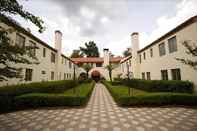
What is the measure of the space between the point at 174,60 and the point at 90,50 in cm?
5738

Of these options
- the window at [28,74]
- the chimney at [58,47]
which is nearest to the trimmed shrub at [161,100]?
the window at [28,74]

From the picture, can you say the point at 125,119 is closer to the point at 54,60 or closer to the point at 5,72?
the point at 5,72

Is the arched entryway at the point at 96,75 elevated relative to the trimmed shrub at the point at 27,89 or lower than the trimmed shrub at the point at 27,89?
elevated

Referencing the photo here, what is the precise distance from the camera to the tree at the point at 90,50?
6744 cm

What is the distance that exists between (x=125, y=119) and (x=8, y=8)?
656cm

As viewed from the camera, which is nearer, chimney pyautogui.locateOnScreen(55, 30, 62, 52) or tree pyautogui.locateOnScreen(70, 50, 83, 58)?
chimney pyautogui.locateOnScreen(55, 30, 62, 52)

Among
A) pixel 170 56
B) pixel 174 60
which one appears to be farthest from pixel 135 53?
pixel 174 60

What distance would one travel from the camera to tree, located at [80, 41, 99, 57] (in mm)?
67438

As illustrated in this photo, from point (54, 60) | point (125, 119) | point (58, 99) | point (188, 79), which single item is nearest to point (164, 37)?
point (188, 79)

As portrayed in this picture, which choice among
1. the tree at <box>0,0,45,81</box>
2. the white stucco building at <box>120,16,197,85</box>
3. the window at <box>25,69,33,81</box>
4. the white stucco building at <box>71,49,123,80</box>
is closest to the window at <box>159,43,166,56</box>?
the white stucco building at <box>120,16,197,85</box>

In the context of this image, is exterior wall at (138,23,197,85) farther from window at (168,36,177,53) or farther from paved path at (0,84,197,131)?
paved path at (0,84,197,131)

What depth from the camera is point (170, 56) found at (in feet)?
43.0

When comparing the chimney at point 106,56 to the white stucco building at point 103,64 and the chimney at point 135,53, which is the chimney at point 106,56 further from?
the chimney at point 135,53

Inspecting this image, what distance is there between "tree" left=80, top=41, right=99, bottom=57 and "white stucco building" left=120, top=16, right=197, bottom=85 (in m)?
46.7
